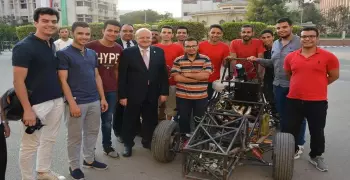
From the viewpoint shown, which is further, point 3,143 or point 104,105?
point 104,105

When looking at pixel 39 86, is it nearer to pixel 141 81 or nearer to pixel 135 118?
pixel 141 81

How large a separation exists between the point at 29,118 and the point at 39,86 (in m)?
0.36

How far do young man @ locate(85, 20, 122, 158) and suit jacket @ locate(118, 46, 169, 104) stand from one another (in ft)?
0.39

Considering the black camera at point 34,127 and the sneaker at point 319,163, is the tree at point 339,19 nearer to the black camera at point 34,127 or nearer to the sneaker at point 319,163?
the sneaker at point 319,163

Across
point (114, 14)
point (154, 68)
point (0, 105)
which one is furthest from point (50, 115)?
point (114, 14)

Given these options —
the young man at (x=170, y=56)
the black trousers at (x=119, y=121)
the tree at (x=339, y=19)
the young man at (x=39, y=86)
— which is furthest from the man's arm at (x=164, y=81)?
the tree at (x=339, y=19)

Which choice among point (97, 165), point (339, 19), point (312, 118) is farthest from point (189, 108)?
point (339, 19)

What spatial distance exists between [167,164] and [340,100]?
247 inches

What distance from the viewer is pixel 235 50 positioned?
576 cm

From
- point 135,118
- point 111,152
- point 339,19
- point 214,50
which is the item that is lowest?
point 111,152

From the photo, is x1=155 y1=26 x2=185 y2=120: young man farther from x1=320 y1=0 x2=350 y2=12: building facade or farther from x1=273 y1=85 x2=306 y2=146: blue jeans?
x1=320 y1=0 x2=350 y2=12: building facade

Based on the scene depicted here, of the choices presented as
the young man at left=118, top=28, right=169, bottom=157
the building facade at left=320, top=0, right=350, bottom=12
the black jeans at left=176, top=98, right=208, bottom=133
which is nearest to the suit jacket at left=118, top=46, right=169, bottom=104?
the young man at left=118, top=28, right=169, bottom=157

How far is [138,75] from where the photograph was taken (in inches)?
172

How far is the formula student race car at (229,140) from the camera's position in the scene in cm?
353
